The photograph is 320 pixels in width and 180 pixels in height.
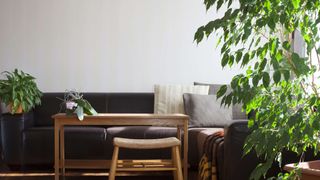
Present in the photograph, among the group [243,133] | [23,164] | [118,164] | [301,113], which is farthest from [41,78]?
[301,113]

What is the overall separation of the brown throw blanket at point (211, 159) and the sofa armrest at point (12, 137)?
190cm

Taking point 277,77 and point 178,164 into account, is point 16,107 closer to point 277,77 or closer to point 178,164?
point 178,164

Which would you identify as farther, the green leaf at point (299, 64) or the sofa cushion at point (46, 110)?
the sofa cushion at point (46, 110)

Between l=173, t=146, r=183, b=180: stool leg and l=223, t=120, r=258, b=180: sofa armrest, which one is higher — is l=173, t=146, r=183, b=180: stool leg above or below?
below

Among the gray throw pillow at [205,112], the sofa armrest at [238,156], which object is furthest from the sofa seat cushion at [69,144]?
the sofa armrest at [238,156]

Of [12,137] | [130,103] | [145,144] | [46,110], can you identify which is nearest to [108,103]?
[130,103]

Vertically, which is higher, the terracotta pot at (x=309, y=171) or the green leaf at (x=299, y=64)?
the green leaf at (x=299, y=64)

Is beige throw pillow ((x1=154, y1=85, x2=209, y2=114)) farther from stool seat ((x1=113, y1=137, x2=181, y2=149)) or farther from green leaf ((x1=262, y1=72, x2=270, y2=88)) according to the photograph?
green leaf ((x1=262, y1=72, x2=270, y2=88))

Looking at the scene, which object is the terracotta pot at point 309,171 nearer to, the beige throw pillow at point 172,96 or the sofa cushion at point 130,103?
the beige throw pillow at point 172,96

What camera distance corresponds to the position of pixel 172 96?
5074 mm

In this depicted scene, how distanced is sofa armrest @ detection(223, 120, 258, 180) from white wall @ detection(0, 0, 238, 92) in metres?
2.60

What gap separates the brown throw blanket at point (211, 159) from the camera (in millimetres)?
3314

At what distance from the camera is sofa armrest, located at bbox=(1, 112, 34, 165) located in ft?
14.7

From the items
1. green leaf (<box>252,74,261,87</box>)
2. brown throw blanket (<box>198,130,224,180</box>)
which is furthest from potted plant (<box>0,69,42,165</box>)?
green leaf (<box>252,74,261,87</box>)
